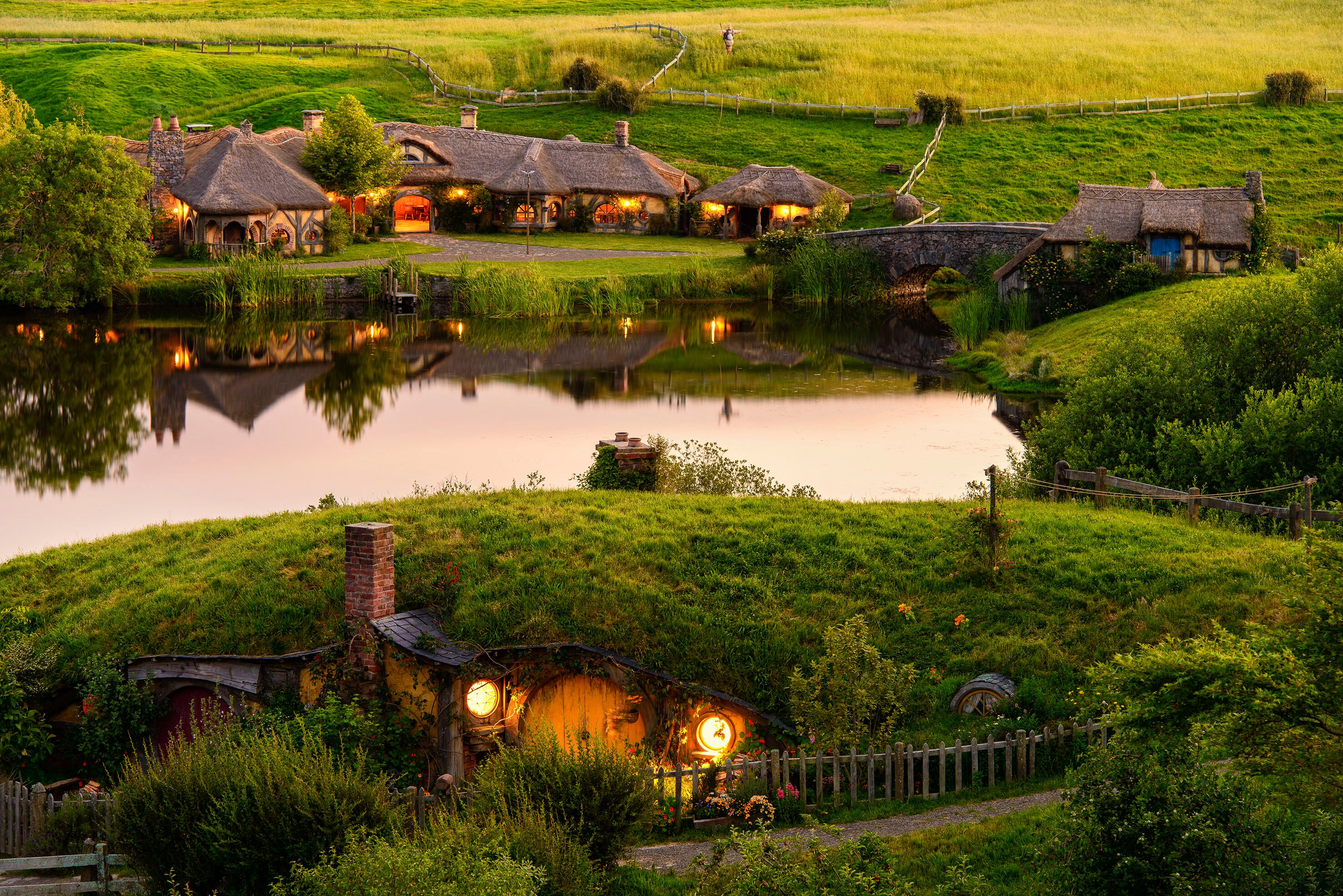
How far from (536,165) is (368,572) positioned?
48.8 meters

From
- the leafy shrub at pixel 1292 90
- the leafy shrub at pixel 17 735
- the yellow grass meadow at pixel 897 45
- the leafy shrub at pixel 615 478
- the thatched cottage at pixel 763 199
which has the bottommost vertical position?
the leafy shrub at pixel 17 735

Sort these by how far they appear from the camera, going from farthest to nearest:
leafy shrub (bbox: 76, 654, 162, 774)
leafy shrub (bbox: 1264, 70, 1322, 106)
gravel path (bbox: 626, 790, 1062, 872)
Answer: leafy shrub (bbox: 1264, 70, 1322, 106) → leafy shrub (bbox: 76, 654, 162, 774) → gravel path (bbox: 626, 790, 1062, 872)

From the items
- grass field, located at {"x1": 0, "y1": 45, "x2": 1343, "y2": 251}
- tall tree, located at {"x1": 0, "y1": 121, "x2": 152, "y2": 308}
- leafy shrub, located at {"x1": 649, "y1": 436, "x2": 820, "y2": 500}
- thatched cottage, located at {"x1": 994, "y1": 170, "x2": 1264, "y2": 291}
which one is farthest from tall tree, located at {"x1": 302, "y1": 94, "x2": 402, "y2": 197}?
leafy shrub, located at {"x1": 649, "y1": 436, "x2": 820, "y2": 500}

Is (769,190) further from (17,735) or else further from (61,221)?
(17,735)

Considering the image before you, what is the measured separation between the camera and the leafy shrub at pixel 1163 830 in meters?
9.59

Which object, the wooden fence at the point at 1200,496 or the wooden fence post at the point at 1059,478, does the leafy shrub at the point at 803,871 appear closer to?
the wooden fence at the point at 1200,496

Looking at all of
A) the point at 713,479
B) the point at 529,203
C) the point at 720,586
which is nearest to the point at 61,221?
the point at 529,203

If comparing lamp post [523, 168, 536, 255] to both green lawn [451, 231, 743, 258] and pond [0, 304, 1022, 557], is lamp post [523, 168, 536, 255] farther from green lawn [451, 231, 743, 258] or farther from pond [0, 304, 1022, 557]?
pond [0, 304, 1022, 557]

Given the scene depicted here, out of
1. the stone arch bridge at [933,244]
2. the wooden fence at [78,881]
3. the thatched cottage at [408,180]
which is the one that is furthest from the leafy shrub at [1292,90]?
the wooden fence at [78,881]

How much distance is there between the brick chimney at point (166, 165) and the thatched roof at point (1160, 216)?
104 feet

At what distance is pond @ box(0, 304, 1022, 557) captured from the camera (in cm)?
2870

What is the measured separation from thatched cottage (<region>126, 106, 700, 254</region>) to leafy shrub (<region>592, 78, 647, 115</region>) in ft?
16.5

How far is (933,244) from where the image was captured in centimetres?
5559

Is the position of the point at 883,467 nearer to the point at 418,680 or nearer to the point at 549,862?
the point at 418,680
